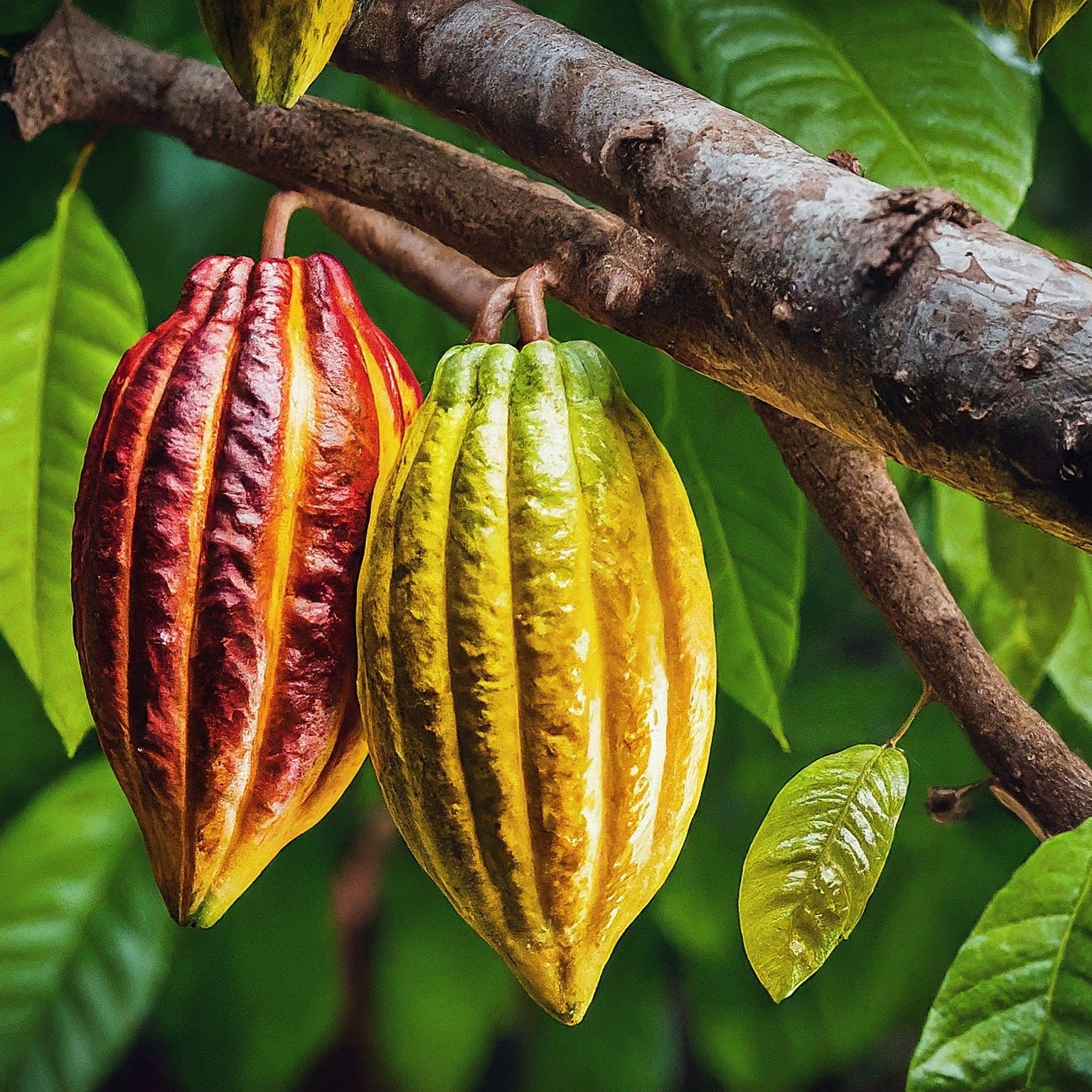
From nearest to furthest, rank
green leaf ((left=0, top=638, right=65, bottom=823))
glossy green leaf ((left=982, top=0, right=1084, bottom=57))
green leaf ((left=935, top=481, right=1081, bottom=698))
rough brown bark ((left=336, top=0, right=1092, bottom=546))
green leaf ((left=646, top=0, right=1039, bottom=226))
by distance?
rough brown bark ((left=336, top=0, right=1092, bottom=546))
glossy green leaf ((left=982, top=0, right=1084, bottom=57))
green leaf ((left=646, top=0, right=1039, bottom=226))
green leaf ((left=935, top=481, right=1081, bottom=698))
green leaf ((left=0, top=638, right=65, bottom=823))

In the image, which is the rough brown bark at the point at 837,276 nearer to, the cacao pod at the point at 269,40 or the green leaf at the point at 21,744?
the cacao pod at the point at 269,40

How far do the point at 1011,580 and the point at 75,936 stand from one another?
66cm

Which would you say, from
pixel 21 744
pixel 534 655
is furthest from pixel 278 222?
pixel 21 744

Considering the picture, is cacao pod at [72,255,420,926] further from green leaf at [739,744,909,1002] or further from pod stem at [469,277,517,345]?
green leaf at [739,744,909,1002]

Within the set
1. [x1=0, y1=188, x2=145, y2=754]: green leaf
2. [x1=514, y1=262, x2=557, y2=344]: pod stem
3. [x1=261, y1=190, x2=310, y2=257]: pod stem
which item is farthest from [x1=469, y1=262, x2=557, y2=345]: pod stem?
[x1=0, y1=188, x2=145, y2=754]: green leaf

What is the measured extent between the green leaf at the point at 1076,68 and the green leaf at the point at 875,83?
10cm

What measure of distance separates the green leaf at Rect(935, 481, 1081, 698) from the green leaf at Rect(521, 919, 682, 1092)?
1.13ft

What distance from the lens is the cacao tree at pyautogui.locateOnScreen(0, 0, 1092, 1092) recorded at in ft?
1.12

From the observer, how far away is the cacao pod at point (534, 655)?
34 centimetres

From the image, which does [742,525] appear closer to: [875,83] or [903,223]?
[875,83]

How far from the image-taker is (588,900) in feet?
1.18

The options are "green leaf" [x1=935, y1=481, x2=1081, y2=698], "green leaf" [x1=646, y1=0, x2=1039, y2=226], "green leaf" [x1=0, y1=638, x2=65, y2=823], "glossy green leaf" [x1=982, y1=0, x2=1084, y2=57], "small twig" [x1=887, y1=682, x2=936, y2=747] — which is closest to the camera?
"glossy green leaf" [x1=982, y1=0, x2=1084, y2=57]

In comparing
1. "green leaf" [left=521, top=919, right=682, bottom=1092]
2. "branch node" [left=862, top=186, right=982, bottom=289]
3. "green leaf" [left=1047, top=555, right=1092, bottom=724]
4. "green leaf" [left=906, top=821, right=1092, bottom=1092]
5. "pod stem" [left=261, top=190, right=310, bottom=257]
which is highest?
"branch node" [left=862, top=186, right=982, bottom=289]

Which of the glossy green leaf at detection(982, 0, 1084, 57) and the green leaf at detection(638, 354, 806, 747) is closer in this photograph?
the glossy green leaf at detection(982, 0, 1084, 57)
